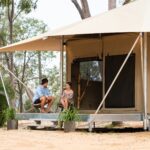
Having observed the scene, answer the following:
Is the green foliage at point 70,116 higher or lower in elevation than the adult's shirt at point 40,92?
lower

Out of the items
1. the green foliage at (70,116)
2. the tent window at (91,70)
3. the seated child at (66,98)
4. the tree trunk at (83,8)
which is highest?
the tree trunk at (83,8)

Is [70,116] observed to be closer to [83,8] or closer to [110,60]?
[110,60]

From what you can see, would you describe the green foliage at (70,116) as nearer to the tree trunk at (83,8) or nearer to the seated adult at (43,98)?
the seated adult at (43,98)

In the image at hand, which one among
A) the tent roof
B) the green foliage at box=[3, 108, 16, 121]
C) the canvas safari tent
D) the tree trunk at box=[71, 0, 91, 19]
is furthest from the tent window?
the tree trunk at box=[71, 0, 91, 19]

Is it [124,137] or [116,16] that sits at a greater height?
[116,16]

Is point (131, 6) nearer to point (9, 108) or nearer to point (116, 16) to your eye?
point (116, 16)

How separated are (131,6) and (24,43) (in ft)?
8.34

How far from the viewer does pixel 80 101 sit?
40.4ft

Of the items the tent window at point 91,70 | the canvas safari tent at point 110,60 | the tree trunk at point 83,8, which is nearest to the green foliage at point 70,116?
the canvas safari tent at point 110,60

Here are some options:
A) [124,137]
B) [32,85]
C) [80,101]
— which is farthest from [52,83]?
[124,137]

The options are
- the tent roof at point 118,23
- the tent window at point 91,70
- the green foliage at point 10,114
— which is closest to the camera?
the tent roof at point 118,23

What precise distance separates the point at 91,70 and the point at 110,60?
0.65 meters

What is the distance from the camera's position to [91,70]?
40.1 ft

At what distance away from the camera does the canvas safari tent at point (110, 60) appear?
10.3 m
